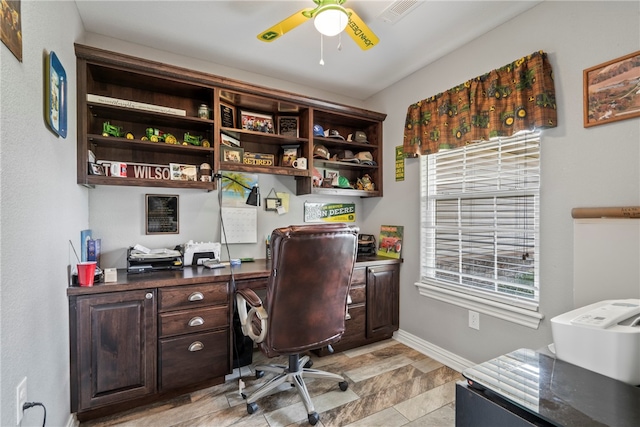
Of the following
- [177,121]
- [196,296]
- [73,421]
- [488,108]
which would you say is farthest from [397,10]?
[73,421]

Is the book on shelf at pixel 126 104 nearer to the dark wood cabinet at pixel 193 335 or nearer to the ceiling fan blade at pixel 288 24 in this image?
the ceiling fan blade at pixel 288 24

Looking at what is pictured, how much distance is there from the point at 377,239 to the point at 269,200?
1211mm

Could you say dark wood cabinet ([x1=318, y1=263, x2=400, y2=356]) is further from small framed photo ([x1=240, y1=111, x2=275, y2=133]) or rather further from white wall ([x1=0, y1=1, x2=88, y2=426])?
white wall ([x1=0, y1=1, x2=88, y2=426])

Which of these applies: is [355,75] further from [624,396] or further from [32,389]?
[32,389]

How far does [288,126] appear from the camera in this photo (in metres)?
2.73

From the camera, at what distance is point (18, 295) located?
96 centimetres

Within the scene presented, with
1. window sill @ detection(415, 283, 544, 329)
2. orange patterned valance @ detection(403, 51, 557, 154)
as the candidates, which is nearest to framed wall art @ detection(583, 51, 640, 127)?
orange patterned valance @ detection(403, 51, 557, 154)

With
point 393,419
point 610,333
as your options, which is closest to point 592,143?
point 610,333

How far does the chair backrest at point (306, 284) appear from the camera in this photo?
5.08 feet

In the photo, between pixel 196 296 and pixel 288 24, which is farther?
pixel 196 296

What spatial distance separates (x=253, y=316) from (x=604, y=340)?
65.1 inches

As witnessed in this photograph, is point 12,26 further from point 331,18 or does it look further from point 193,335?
point 193,335

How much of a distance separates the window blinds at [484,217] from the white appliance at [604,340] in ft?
2.52

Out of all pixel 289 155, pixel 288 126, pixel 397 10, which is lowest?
pixel 289 155
